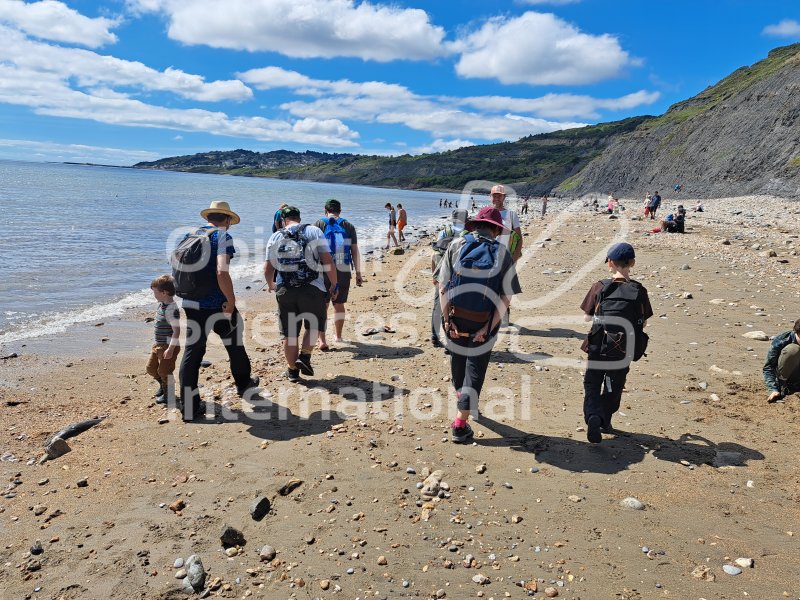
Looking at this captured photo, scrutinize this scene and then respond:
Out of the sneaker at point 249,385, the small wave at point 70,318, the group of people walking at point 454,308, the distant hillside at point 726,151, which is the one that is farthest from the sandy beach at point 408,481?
the distant hillside at point 726,151

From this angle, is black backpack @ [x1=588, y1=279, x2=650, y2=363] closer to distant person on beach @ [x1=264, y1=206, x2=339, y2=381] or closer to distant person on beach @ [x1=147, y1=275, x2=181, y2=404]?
distant person on beach @ [x1=264, y1=206, x2=339, y2=381]

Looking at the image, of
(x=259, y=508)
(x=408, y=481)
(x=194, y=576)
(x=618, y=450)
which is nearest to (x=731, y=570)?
(x=618, y=450)

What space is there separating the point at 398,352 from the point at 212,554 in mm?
5155

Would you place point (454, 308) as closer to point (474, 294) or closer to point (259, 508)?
point (474, 294)

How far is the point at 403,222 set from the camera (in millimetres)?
28719

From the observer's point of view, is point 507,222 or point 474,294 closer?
point 474,294

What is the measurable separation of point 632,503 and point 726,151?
69639 mm

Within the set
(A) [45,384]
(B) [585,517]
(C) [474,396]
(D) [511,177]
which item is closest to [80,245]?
(A) [45,384]

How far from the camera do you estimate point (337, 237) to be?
8.27 m

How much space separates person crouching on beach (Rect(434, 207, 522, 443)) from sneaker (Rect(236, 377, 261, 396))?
302 centimetres

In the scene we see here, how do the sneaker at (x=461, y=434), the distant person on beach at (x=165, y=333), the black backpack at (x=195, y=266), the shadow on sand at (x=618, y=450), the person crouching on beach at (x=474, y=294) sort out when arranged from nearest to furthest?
1. the shadow on sand at (x=618, y=450)
2. the person crouching on beach at (x=474, y=294)
3. the sneaker at (x=461, y=434)
4. the black backpack at (x=195, y=266)
5. the distant person on beach at (x=165, y=333)

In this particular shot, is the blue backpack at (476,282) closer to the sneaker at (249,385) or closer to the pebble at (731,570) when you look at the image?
the pebble at (731,570)

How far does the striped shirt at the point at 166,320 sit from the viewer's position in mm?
6283

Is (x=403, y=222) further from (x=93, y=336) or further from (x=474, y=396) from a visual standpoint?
(x=474, y=396)
